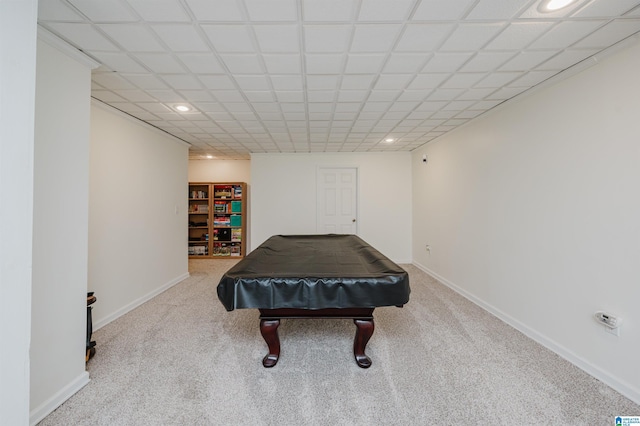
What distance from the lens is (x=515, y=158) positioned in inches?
99.0

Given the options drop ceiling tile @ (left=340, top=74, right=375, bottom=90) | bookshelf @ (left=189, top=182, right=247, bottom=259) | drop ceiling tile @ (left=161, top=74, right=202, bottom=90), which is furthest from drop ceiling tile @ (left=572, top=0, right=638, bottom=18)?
bookshelf @ (left=189, top=182, right=247, bottom=259)

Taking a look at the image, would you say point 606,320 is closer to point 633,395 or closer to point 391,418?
point 633,395

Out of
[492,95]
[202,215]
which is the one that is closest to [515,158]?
[492,95]

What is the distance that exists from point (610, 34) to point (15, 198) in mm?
3188

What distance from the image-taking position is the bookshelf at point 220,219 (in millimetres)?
5730

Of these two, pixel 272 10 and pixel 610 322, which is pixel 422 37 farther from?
pixel 610 322

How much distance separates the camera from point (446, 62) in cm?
189

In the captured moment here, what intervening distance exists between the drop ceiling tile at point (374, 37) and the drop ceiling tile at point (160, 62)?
1.30 m

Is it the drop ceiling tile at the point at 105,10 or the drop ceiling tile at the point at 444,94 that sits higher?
the drop ceiling tile at the point at 444,94

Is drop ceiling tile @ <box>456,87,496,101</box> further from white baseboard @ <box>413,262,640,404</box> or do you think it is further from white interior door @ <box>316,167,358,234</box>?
white interior door @ <box>316,167,358,234</box>

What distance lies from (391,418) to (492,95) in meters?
2.82

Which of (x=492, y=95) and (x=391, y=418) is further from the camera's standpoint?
(x=492, y=95)

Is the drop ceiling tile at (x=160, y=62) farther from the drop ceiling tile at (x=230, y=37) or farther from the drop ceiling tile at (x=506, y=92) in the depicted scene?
the drop ceiling tile at (x=506, y=92)

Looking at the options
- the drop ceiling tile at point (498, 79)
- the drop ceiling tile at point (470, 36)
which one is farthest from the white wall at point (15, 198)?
the drop ceiling tile at point (498, 79)
